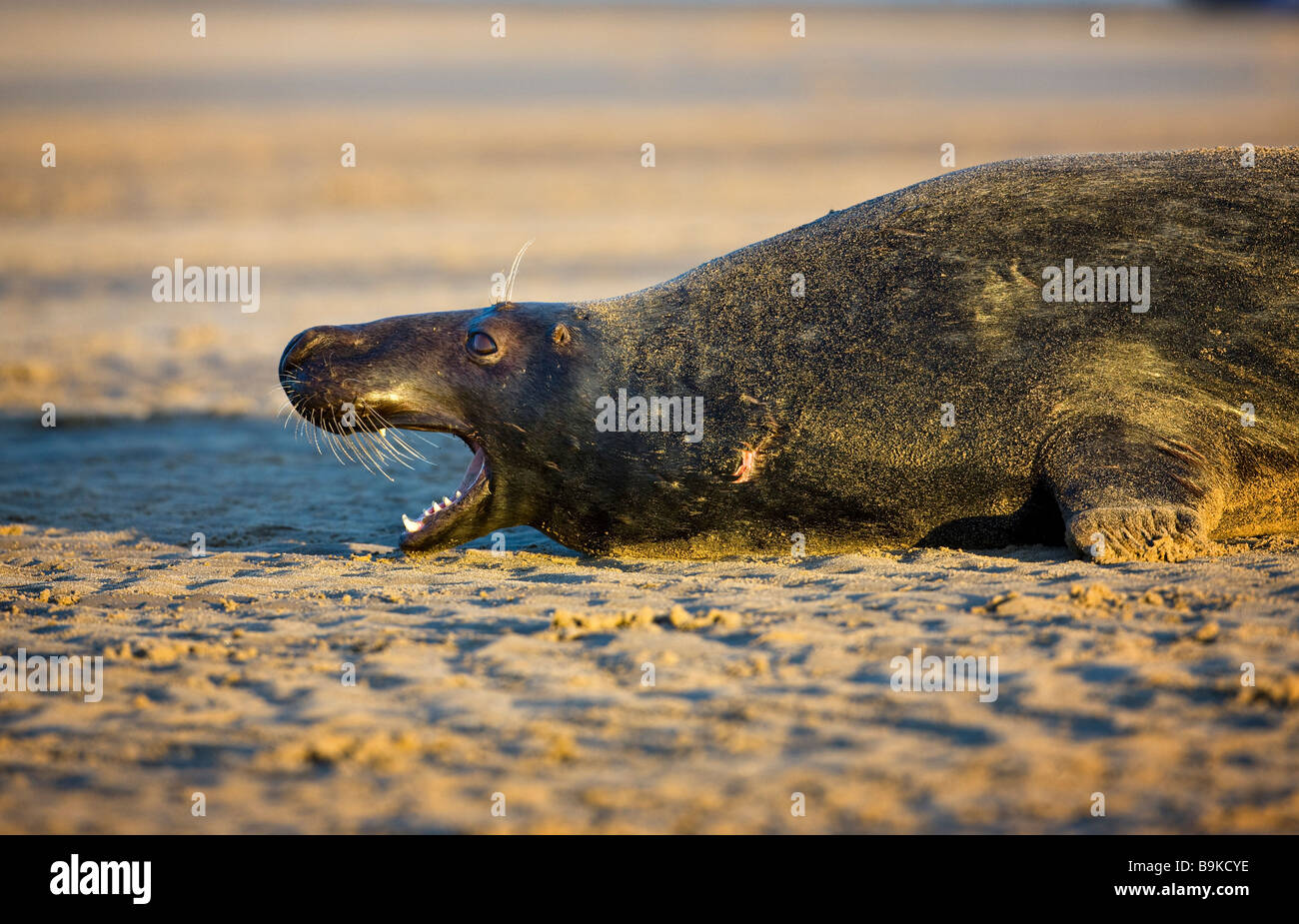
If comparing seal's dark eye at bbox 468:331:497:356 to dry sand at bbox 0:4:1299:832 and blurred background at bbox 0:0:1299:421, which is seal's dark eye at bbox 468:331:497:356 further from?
blurred background at bbox 0:0:1299:421

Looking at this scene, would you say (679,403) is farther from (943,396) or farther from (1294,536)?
(1294,536)

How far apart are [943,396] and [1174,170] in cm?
185

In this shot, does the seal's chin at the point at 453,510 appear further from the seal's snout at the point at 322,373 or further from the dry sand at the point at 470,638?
the seal's snout at the point at 322,373

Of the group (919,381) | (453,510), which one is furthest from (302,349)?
(919,381)

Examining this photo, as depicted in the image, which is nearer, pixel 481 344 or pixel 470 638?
pixel 470 638

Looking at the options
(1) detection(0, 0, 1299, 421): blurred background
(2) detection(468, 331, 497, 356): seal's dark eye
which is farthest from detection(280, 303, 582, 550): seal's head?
(1) detection(0, 0, 1299, 421): blurred background

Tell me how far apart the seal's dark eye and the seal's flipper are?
2.85 meters

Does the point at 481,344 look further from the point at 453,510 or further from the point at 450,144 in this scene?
the point at 450,144

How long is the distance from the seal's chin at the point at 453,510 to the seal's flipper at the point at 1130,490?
2.84 metres

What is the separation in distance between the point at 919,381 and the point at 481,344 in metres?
2.27

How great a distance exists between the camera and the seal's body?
5.98 metres

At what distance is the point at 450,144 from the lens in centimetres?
3319

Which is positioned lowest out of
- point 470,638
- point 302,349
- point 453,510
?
point 470,638
